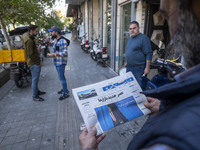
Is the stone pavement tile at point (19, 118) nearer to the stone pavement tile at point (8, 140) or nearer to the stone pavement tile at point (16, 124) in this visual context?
the stone pavement tile at point (16, 124)

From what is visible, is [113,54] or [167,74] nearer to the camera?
[167,74]

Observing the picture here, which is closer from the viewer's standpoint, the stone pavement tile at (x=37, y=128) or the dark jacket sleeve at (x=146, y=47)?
the stone pavement tile at (x=37, y=128)

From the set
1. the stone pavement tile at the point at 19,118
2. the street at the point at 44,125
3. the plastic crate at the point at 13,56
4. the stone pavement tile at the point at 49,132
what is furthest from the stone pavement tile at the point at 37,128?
the plastic crate at the point at 13,56

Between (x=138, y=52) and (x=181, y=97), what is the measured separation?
2.73 meters

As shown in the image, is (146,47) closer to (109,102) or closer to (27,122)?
(109,102)

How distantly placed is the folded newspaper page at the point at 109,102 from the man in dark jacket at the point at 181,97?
510 mm

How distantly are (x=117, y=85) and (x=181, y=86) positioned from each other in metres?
0.72

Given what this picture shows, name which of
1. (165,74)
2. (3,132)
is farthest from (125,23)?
(3,132)

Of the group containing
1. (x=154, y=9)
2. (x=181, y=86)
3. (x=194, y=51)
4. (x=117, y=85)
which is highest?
(x=154, y=9)

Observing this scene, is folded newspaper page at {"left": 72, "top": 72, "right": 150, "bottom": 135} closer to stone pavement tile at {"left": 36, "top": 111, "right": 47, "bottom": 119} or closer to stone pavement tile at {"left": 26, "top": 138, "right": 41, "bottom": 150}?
stone pavement tile at {"left": 26, "top": 138, "right": 41, "bottom": 150}

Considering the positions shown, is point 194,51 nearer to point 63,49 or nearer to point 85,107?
point 85,107

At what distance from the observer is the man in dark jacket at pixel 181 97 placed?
385 millimetres

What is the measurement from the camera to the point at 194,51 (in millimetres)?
572

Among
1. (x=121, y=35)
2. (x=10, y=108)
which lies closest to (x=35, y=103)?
(x=10, y=108)
